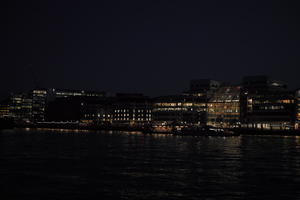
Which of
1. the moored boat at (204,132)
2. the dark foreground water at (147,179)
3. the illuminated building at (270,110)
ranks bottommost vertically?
the dark foreground water at (147,179)

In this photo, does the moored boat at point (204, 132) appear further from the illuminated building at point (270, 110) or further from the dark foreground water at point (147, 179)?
the dark foreground water at point (147, 179)

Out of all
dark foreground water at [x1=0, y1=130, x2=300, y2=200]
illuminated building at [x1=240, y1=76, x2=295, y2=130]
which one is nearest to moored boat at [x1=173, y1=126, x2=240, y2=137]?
illuminated building at [x1=240, y1=76, x2=295, y2=130]

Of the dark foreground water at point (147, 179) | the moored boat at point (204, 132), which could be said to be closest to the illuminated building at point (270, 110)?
the moored boat at point (204, 132)

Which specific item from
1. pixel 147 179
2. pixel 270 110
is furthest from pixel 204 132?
pixel 147 179

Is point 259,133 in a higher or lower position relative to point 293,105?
lower

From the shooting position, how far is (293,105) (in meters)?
180

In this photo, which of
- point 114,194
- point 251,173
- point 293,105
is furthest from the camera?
point 293,105

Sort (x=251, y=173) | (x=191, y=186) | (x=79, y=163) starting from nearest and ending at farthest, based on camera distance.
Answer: (x=191, y=186), (x=251, y=173), (x=79, y=163)

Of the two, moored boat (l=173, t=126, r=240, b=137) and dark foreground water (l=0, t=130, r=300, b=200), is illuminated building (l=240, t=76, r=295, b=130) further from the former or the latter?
dark foreground water (l=0, t=130, r=300, b=200)

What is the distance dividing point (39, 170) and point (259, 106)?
160050 millimetres

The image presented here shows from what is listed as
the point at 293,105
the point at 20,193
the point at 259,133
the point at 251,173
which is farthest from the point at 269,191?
the point at 293,105

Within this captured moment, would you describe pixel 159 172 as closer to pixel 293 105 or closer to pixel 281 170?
pixel 281 170

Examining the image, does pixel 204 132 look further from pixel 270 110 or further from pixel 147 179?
pixel 147 179

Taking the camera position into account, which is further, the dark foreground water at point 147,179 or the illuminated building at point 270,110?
the illuminated building at point 270,110
